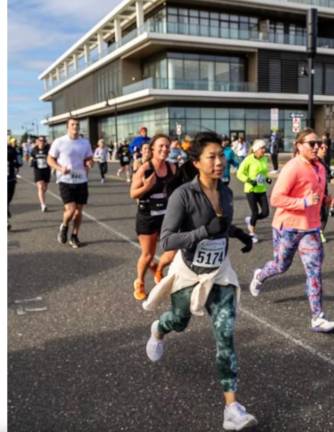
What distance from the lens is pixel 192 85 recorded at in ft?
149

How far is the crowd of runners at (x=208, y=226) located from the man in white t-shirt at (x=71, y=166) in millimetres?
16

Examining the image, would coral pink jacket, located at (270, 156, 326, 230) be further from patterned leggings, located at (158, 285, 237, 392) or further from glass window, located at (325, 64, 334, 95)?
glass window, located at (325, 64, 334, 95)

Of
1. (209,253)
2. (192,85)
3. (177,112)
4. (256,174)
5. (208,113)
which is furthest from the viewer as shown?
(208,113)

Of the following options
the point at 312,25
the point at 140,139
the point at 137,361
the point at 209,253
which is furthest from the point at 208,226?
the point at 312,25

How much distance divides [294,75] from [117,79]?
17761mm

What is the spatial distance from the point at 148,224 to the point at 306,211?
69.6 inches

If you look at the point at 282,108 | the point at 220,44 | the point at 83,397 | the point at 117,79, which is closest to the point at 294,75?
the point at 282,108

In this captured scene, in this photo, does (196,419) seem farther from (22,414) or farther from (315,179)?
(315,179)

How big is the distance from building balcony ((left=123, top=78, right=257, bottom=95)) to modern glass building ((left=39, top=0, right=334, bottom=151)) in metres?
0.08

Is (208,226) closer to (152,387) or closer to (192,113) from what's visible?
(152,387)

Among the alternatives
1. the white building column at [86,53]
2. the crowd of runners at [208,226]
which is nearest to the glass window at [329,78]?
the white building column at [86,53]

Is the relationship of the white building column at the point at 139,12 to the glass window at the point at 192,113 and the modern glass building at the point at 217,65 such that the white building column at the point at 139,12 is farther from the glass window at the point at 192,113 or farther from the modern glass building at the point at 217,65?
the glass window at the point at 192,113

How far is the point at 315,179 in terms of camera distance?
480 cm

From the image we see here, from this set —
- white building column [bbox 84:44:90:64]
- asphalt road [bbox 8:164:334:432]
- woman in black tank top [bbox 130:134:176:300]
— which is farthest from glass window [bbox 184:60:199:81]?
woman in black tank top [bbox 130:134:176:300]
